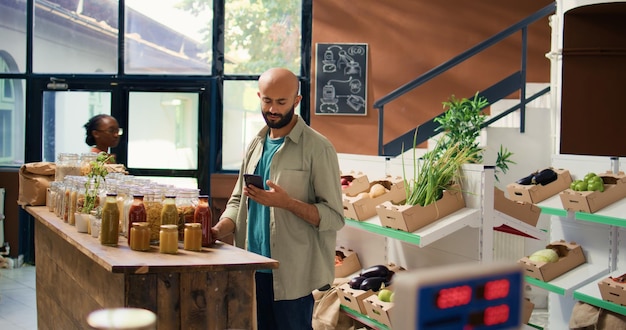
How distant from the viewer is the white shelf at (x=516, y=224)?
3.92 m

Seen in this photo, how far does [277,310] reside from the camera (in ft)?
10.5

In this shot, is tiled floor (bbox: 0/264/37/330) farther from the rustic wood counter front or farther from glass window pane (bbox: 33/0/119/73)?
the rustic wood counter front

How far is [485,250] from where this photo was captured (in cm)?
388

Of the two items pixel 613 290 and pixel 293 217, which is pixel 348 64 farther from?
pixel 293 217

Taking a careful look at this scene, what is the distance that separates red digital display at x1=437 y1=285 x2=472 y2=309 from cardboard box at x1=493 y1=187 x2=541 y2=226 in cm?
341

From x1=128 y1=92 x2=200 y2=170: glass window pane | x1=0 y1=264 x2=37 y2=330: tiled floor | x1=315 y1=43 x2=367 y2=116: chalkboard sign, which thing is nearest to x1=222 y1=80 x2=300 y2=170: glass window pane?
x1=128 y1=92 x2=200 y2=170: glass window pane

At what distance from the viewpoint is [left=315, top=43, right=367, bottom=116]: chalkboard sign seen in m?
7.92

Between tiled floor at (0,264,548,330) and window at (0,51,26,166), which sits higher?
window at (0,51,26,166)

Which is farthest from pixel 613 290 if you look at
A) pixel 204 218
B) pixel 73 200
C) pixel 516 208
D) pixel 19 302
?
pixel 19 302

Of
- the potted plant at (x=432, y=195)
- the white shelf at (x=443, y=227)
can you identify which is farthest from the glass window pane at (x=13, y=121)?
the white shelf at (x=443, y=227)

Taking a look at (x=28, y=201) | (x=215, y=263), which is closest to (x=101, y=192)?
(x=215, y=263)

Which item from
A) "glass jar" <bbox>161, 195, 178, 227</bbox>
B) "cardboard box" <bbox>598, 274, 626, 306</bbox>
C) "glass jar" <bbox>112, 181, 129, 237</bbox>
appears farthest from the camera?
"cardboard box" <bbox>598, 274, 626, 306</bbox>

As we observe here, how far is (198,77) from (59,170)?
3.88 meters

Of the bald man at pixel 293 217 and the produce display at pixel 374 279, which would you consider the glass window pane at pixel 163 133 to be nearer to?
the produce display at pixel 374 279
